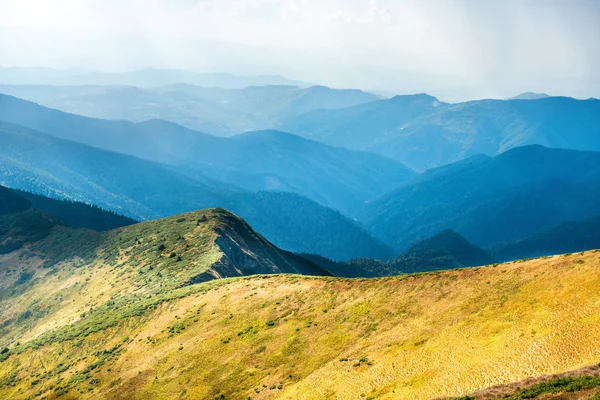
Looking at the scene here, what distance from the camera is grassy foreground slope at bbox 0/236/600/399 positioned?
44.8m

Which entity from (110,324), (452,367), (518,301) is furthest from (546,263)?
(110,324)

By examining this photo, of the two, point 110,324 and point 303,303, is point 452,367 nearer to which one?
point 303,303

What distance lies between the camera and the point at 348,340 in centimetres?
5888

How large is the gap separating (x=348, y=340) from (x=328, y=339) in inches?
113

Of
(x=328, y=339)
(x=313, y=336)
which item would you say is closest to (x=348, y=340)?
(x=328, y=339)

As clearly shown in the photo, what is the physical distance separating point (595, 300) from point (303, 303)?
38222 mm

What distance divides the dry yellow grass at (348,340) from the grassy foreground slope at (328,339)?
0.61 ft

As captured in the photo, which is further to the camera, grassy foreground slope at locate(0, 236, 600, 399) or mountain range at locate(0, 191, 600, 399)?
grassy foreground slope at locate(0, 236, 600, 399)

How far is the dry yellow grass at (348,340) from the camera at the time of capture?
44.4m

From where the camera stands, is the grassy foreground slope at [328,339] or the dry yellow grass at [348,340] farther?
Result: the grassy foreground slope at [328,339]

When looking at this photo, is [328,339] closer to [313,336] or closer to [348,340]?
[313,336]

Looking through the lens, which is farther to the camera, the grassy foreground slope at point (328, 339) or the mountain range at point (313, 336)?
the grassy foreground slope at point (328, 339)

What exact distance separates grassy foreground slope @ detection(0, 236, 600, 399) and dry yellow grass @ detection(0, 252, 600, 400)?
7.3 inches

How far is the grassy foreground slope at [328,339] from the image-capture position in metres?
44.8
